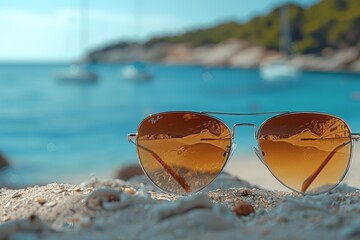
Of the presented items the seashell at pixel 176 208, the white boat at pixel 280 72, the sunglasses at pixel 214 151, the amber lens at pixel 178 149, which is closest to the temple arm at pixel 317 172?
the sunglasses at pixel 214 151

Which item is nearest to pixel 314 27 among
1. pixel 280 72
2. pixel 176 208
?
pixel 280 72

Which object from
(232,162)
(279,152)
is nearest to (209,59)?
(232,162)

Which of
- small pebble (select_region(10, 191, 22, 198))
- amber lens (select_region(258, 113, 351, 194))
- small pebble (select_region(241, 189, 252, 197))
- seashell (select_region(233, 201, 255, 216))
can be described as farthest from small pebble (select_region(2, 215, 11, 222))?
amber lens (select_region(258, 113, 351, 194))

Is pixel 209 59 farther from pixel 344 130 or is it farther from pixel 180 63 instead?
pixel 344 130

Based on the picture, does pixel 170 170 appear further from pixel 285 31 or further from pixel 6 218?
pixel 285 31

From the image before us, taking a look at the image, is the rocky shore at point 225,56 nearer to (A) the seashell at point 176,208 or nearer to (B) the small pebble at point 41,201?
(B) the small pebble at point 41,201

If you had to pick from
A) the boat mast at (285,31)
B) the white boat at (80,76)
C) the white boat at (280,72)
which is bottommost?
the white boat at (80,76)
